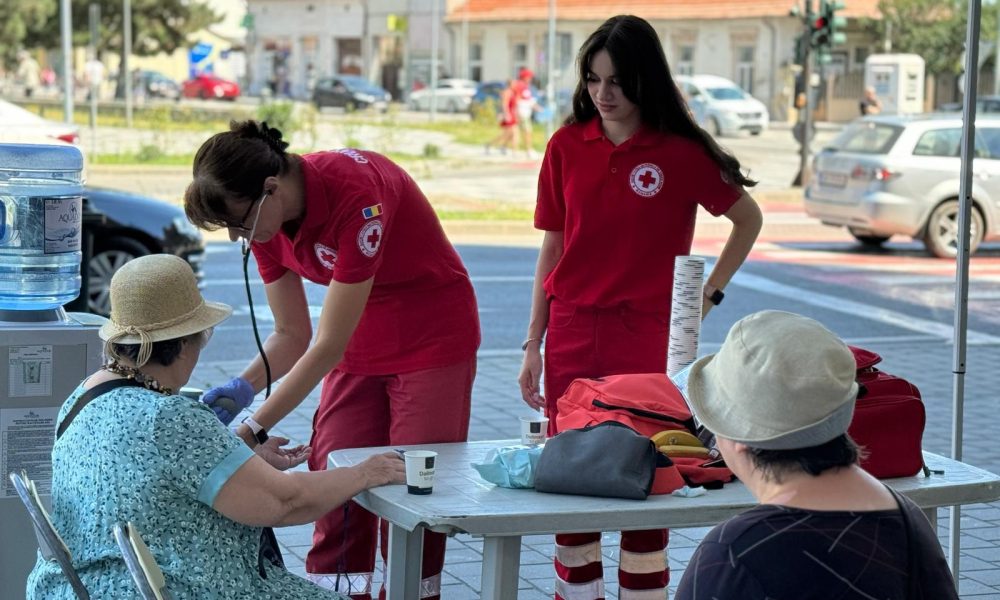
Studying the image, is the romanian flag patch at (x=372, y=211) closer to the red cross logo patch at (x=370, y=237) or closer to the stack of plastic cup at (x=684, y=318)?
the red cross logo patch at (x=370, y=237)

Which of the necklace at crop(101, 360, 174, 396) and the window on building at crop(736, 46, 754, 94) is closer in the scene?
the necklace at crop(101, 360, 174, 396)

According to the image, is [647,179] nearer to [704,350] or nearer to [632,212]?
[632,212]

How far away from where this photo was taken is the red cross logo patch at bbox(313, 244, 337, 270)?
383 centimetres

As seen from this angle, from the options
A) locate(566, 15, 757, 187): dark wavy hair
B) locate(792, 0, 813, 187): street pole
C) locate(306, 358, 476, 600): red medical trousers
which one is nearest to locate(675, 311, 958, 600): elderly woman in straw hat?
locate(306, 358, 476, 600): red medical trousers

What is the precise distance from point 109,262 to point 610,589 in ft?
23.8

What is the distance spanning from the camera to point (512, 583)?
3223 millimetres

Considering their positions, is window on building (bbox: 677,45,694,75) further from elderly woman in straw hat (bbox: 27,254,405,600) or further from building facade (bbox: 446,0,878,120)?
elderly woman in straw hat (bbox: 27,254,405,600)

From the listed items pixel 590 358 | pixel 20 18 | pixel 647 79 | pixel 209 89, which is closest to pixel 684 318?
pixel 590 358

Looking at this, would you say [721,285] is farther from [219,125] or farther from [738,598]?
[219,125]

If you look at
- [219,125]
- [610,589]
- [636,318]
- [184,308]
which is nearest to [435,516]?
[184,308]

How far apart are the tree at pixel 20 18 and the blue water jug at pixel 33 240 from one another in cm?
4830

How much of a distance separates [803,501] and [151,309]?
154cm

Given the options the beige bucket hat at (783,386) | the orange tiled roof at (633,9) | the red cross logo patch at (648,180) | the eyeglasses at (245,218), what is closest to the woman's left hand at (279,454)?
the eyeglasses at (245,218)

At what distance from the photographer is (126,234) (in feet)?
37.6
